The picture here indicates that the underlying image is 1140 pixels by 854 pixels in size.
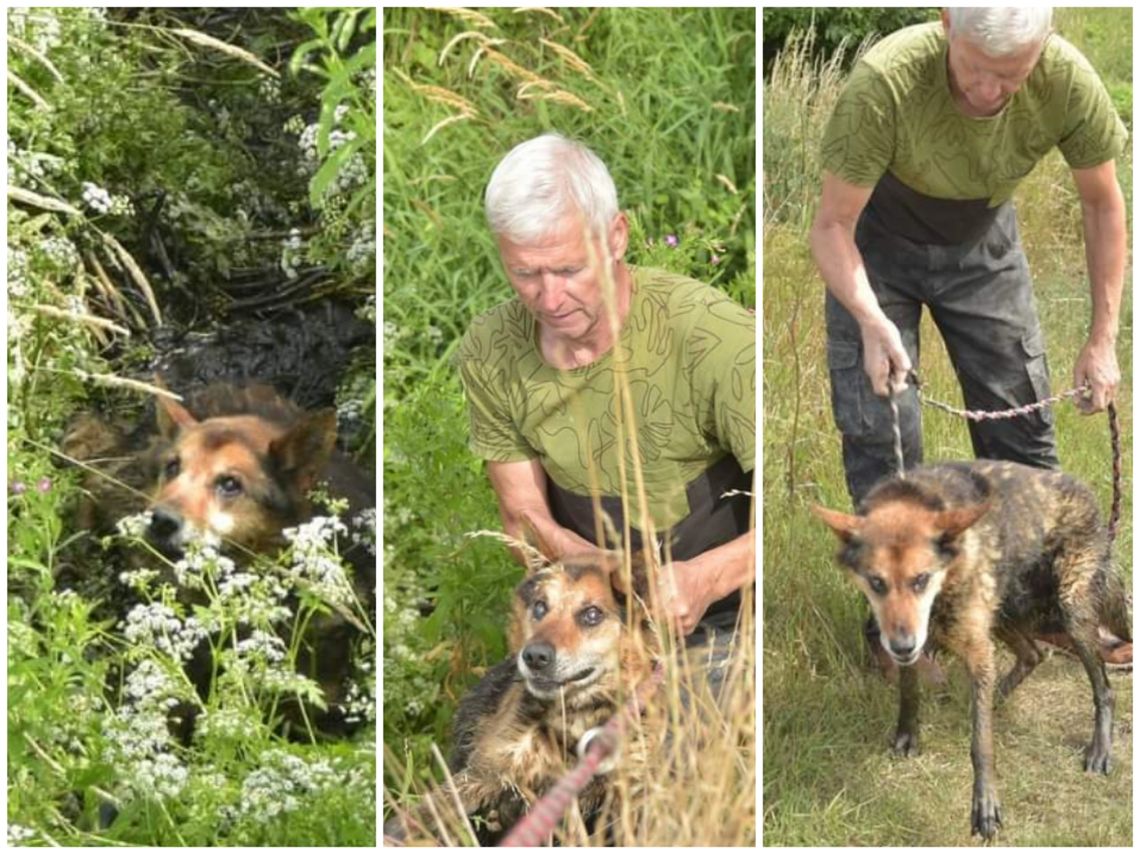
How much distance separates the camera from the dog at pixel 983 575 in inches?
144

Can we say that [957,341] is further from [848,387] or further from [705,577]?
[705,577]

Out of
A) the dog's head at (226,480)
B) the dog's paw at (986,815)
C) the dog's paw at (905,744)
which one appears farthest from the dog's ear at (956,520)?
the dog's head at (226,480)

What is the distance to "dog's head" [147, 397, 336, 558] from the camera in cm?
383

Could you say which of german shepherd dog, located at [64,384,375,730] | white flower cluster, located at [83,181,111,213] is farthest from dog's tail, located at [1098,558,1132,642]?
white flower cluster, located at [83,181,111,213]

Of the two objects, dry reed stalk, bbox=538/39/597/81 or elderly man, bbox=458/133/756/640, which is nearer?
elderly man, bbox=458/133/756/640

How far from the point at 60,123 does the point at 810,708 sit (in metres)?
2.10

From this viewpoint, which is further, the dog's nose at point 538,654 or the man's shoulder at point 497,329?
the man's shoulder at point 497,329

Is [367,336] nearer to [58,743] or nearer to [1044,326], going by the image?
[58,743]

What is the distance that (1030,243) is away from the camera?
367 cm

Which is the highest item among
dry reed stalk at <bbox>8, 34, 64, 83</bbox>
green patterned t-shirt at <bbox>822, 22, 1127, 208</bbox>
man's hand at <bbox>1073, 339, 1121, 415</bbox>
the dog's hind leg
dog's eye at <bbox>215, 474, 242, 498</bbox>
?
dry reed stalk at <bbox>8, 34, 64, 83</bbox>

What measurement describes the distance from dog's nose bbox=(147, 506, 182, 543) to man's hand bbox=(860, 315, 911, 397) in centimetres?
155

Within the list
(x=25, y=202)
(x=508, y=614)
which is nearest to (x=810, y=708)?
(x=508, y=614)

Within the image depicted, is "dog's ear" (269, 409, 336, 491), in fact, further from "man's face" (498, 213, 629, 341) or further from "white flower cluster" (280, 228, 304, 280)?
"man's face" (498, 213, 629, 341)

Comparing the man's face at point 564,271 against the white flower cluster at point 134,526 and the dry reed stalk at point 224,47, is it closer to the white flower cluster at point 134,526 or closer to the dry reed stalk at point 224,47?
the dry reed stalk at point 224,47
